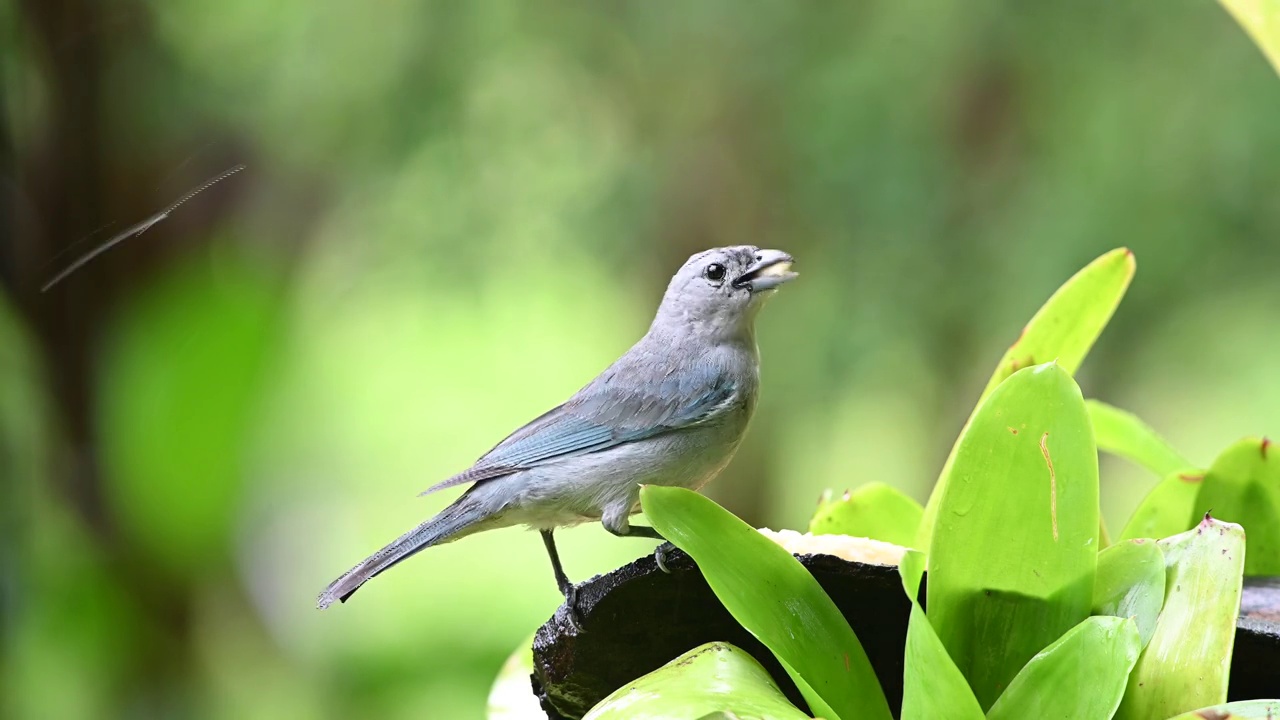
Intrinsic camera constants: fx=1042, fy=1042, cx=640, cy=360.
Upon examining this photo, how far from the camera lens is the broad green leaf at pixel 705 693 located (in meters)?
0.85

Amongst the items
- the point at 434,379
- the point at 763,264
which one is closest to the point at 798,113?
the point at 434,379

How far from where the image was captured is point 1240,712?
2.68 feet

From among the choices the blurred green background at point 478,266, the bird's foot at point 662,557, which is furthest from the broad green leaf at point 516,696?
the blurred green background at point 478,266

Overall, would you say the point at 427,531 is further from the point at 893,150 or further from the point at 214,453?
the point at 893,150

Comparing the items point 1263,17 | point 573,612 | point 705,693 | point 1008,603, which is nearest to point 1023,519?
point 1008,603

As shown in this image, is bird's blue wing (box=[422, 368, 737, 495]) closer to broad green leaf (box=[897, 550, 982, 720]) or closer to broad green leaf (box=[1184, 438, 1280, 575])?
broad green leaf (box=[897, 550, 982, 720])

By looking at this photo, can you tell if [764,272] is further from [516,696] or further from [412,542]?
[516,696]

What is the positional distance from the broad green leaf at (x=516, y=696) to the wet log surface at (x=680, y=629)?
0.21 metres

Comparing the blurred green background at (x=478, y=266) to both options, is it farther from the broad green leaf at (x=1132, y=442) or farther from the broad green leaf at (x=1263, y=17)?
the broad green leaf at (x=1263, y=17)

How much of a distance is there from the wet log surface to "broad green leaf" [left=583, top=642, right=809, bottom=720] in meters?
0.11

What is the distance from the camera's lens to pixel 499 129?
2.83 meters

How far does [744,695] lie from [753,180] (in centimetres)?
232

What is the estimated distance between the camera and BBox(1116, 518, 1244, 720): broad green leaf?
35.6 inches

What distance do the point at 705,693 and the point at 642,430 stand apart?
48cm
